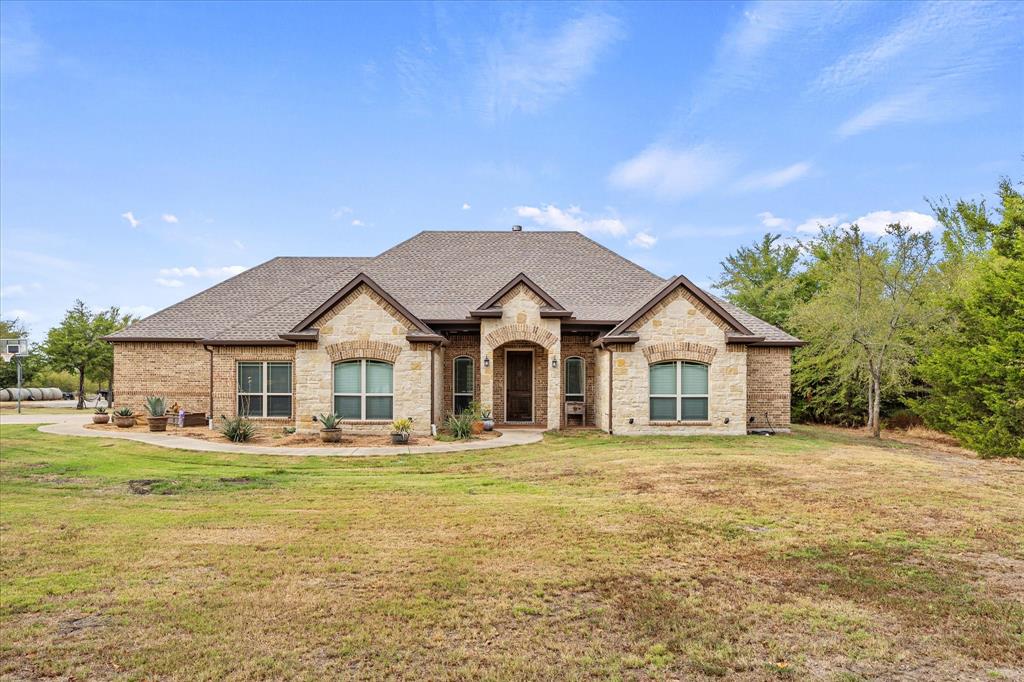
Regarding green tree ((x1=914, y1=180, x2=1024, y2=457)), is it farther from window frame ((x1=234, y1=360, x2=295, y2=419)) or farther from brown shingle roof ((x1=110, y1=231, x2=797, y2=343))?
window frame ((x1=234, y1=360, x2=295, y2=419))

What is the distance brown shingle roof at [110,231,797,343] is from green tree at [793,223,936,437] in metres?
4.23

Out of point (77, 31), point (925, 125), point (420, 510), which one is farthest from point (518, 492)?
point (925, 125)

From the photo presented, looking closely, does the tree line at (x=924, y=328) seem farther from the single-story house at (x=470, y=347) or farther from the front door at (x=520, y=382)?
the front door at (x=520, y=382)

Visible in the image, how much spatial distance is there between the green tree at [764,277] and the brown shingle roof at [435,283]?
13201mm

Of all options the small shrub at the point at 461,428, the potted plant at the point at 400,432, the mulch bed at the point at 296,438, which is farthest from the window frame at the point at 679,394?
the potted plant at the point at 400,432

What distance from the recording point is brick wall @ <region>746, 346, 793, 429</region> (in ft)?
63.0

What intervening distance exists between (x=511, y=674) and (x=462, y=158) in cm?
2332

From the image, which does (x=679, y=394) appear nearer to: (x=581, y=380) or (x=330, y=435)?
(x=581, y=380)

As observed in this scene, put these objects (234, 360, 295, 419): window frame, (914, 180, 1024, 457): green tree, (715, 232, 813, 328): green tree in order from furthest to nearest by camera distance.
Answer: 1. (715, 232, 813, 328): green tree
2. (234, 360, 295, 419): window frame
3. (914, 180, 1024, 457): green tree

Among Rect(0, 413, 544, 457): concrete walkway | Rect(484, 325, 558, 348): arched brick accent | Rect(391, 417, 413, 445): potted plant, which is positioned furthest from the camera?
Rect(484, 325, 558, 348): arched brick accent

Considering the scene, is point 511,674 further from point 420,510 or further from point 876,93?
point 876,93

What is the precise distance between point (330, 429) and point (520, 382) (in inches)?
285

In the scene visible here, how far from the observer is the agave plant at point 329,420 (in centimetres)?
1593

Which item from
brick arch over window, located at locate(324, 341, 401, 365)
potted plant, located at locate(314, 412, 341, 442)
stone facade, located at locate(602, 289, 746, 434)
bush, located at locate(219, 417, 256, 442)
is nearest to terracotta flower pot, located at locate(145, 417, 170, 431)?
bush, located at locate(219, 417, 256, 442)
